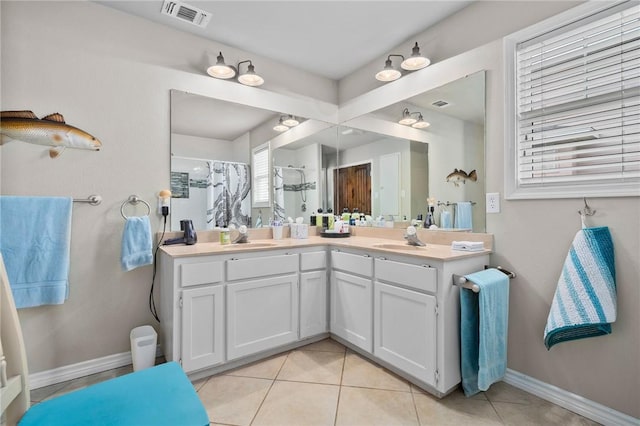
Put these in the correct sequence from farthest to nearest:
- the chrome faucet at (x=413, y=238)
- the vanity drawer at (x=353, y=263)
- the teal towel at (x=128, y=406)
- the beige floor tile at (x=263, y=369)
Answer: the chrome faucet at (x=413, y=238) → the vanity drawer at (x=353, y=263) → the beige floor tile at (x=263, y=369) → the teal towel at (x=128, y=406)

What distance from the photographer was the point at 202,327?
6.55 feet

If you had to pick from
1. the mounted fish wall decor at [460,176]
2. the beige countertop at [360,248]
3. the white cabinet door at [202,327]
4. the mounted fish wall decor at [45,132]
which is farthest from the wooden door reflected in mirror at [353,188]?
the mounted fish wall decor at [45,132]

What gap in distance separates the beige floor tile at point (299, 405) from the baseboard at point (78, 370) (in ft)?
3.91

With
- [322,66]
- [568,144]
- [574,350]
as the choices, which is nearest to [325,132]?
[322,66]

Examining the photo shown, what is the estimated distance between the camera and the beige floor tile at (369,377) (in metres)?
1.95

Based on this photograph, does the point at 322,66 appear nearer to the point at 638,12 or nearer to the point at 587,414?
the point at 638,12

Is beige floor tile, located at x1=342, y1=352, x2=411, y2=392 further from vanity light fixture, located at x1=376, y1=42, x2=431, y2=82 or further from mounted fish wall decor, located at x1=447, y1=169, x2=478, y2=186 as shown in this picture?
vanity light fixture, located at x1=376, y1=42, x2=431, y2=82

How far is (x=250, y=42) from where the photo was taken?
2.64 m

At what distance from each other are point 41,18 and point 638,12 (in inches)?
136

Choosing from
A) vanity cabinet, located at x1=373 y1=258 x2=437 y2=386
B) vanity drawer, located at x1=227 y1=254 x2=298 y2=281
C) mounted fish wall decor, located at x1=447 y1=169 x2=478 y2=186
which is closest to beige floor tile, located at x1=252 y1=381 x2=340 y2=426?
vanity cabinet, located at x1=373 y1=258 x2=437 y2=386

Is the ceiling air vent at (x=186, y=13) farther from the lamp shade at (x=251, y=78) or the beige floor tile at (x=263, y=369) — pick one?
the beige floor tile at (x=263, y=369)

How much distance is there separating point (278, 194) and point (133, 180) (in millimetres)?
1244

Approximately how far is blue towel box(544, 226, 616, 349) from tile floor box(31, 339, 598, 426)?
479 millimetres

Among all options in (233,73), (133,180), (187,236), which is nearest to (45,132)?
(133,180)
